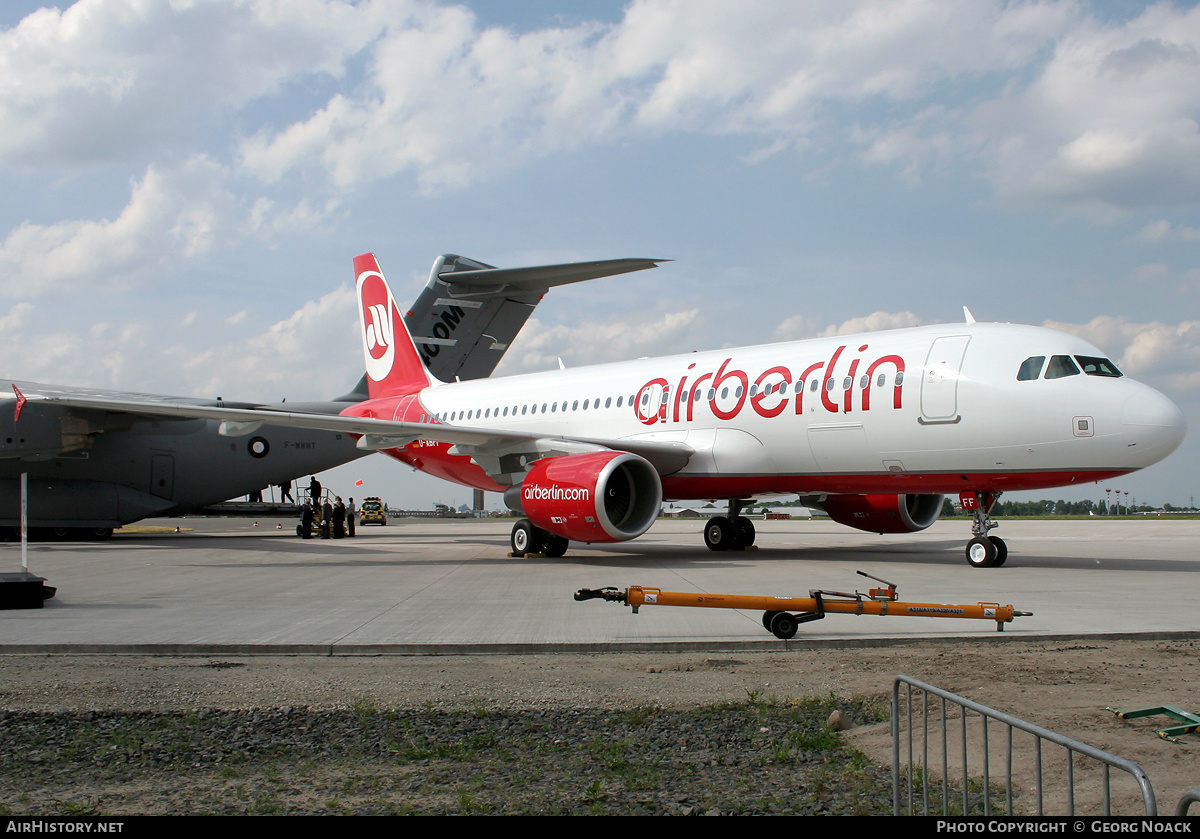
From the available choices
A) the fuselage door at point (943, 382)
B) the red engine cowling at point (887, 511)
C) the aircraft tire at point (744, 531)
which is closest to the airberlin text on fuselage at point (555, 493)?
the aircraft tire at point (744, 531)

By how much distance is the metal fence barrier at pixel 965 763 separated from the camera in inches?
95.7

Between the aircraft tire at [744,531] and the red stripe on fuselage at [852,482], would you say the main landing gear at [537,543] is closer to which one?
the red stripe on fuselage at [852,482]

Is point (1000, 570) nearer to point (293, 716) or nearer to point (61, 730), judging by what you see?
point (293, 716)

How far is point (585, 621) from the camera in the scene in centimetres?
769

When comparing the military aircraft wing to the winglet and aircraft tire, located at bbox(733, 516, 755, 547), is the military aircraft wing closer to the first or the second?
aircraft tire, located at bbox(733, 516, 755, 547)

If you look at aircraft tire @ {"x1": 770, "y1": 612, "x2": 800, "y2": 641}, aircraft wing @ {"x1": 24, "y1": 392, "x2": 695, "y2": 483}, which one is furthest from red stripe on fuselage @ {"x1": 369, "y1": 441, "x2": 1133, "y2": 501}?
aircraft tire @ {"x1": 770, "y1": 612, "x2": 800, "y2": 641}

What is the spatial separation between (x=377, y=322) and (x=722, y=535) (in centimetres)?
1068

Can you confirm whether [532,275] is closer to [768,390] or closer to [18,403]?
[768,390]

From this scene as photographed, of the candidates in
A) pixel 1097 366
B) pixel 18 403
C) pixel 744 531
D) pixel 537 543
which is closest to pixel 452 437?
pixel 537 543

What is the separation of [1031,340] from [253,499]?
70.5 ft

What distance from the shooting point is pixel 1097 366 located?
11.7 metres

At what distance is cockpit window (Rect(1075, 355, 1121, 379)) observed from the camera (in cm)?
1159

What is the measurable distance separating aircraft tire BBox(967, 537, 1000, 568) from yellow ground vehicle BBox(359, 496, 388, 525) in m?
39.5

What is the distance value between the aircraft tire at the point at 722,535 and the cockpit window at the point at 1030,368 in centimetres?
634
